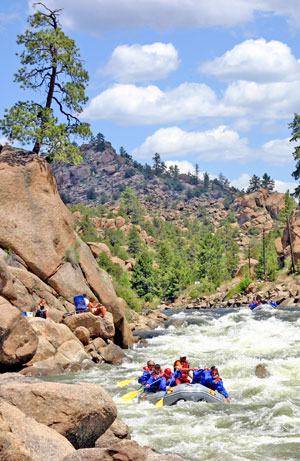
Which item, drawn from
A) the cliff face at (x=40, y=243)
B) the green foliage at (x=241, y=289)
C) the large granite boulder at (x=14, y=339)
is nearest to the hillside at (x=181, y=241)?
the cliff face at (x=40, y=243)

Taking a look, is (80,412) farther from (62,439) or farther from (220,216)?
(220,216)

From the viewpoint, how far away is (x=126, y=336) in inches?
944

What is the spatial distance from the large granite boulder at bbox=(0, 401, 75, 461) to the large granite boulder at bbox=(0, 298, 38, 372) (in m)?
7.94

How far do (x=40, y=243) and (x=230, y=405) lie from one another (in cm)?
1153

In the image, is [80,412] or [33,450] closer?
[33,450]

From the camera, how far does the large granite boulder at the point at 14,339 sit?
47.5 ft

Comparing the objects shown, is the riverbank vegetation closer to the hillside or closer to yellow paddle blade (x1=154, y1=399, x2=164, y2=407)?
the hillside

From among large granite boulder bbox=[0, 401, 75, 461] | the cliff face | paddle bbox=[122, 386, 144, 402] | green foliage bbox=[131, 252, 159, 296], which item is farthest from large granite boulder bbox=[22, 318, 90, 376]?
green foliage bbox=[131, 252, 159, 296]

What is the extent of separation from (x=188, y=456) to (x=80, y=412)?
303cm

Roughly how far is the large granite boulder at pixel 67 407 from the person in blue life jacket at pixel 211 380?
6.85 metres

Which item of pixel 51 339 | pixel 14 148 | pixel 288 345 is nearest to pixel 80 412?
pixel 51 339

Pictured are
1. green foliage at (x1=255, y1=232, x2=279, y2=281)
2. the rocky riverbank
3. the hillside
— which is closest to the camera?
the rocky riverbank

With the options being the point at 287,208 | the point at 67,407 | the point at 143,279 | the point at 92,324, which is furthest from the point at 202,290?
the point at 67,407

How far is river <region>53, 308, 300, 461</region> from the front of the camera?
1018cm
